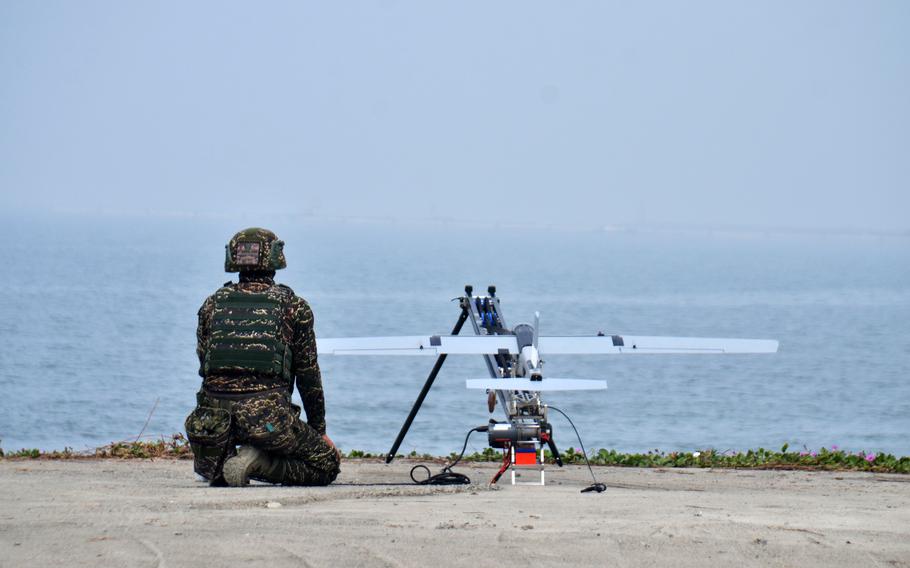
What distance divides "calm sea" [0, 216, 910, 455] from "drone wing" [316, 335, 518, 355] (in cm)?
1349

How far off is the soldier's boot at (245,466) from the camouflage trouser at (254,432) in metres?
0.04

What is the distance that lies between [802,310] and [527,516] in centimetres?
8165

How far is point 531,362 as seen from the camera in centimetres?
1154

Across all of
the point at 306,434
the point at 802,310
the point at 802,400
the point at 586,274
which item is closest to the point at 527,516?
the point at 306,434

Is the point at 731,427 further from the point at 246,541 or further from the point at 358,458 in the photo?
the point at 246,541

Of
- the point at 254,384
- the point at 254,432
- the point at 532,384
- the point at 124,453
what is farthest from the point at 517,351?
the point at 124,453

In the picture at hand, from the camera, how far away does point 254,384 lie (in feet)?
32.0

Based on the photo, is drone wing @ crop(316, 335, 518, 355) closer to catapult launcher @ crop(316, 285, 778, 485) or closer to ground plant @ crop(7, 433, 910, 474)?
catapult launcher @ crop(316, 285, 778, 485)

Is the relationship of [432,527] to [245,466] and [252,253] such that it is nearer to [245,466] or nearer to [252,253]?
[245,466]

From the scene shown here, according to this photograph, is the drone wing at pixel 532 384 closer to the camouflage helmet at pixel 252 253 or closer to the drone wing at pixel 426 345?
the drone wing at pixel 426 345

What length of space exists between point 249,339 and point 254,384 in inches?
13.2

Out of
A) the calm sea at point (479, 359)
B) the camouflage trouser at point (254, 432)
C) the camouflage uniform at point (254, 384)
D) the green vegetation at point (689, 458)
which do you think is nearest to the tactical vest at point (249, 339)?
the camouflage uniform at point (254, 384)

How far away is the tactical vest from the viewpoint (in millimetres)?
9711

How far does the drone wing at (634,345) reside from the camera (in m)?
12.6
